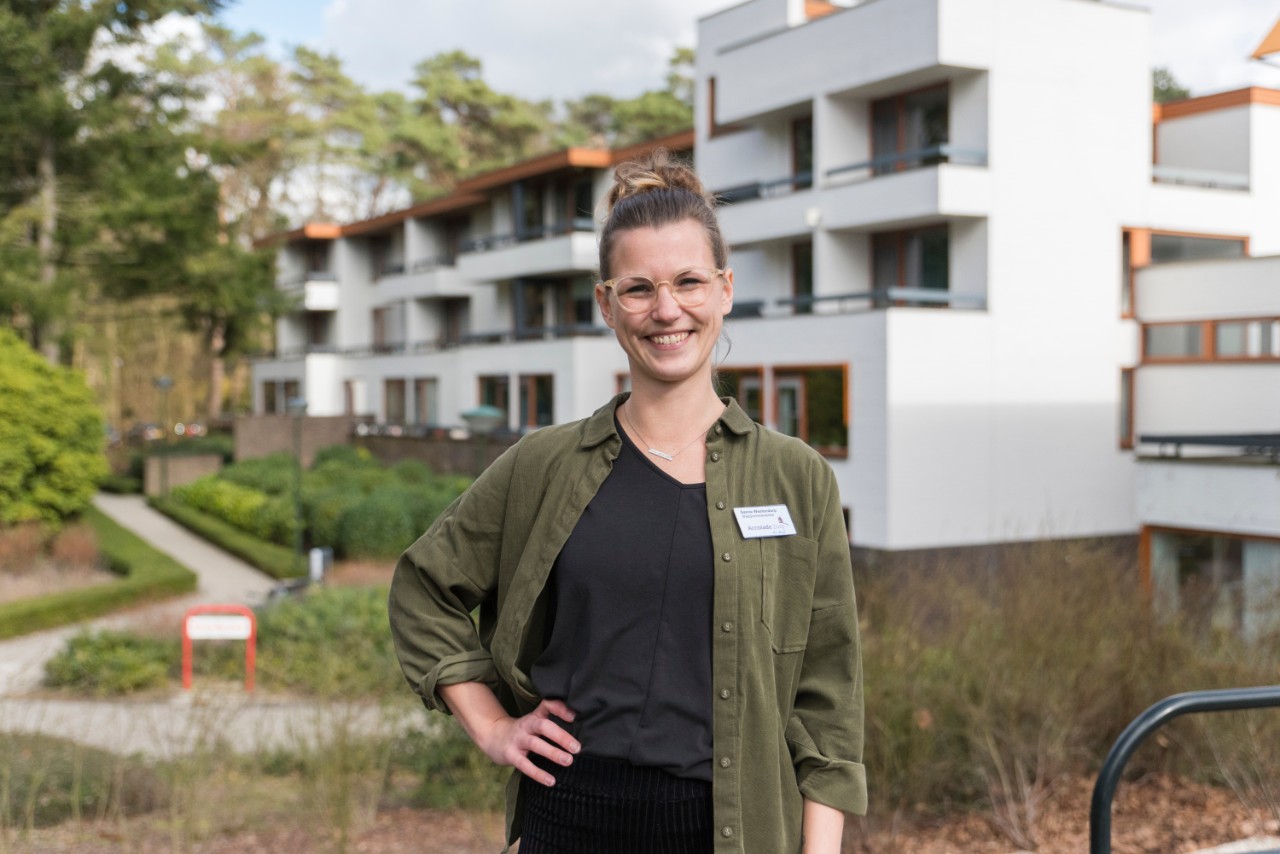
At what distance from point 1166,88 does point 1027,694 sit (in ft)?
119

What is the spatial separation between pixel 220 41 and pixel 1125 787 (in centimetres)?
5316

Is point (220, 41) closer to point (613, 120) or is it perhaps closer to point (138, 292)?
point (613, 120)

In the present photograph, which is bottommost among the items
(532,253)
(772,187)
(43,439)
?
(43,439)

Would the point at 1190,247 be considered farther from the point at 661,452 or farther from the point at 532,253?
the point at 661,452

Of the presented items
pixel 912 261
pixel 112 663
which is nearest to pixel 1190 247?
pixel 912 261

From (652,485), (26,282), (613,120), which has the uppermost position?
(613,120)

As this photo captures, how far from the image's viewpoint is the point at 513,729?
2.50 meters

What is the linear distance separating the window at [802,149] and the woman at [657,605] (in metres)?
23.2

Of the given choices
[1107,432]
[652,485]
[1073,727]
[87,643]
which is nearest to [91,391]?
[87,643]

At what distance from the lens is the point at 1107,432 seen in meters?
23.3

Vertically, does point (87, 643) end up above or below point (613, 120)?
below

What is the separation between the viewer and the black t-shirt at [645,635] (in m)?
2.39

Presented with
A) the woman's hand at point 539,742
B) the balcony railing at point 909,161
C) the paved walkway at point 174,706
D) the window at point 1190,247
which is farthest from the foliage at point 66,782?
the window at point 1190,247

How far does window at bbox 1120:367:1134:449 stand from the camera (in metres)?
23.5
